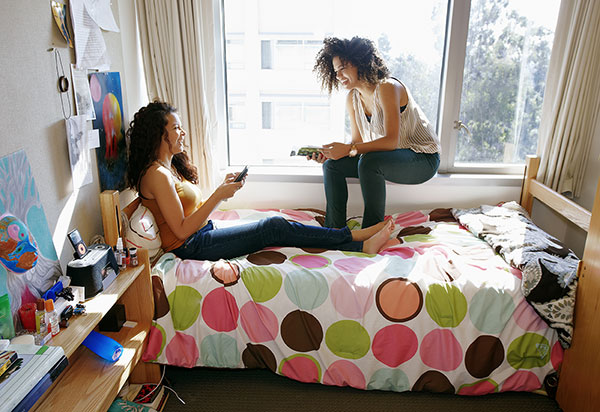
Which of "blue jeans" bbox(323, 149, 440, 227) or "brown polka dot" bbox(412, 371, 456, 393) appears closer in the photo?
"brown polka dot" bbox(412, 371, 456, 393)

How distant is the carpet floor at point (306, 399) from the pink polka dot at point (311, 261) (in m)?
0.47

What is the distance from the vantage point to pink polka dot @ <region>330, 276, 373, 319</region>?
174cm

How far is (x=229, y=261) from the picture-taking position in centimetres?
193

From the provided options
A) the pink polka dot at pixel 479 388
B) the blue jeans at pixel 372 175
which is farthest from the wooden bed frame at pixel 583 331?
the blue jeans at pixel 372 175

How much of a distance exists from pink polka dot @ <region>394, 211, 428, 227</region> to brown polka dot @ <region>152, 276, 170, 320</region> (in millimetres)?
1295

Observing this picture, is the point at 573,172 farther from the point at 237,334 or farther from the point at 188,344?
the point at 188,344

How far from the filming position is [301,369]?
177 centimetres

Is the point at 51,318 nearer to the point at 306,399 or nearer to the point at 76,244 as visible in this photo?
the point at 76,244

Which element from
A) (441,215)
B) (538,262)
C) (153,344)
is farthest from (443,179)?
(153,344)

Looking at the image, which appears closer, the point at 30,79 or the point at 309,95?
the point at 30,79

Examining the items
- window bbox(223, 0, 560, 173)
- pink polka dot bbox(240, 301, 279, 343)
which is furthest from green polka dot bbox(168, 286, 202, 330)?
window bbox(223, 0, 560, 173)

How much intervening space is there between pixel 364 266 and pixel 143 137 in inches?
42.9

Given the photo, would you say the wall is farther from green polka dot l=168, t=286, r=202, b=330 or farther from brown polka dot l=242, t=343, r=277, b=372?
brown polka dot l=242, t=343, r=277, b=372

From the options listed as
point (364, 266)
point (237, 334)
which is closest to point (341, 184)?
point (364, 266)
